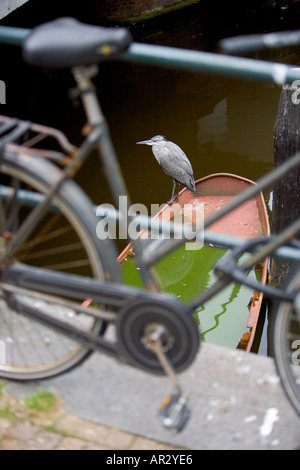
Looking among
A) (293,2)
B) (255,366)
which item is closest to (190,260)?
(255,366)

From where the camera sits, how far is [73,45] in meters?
1.62

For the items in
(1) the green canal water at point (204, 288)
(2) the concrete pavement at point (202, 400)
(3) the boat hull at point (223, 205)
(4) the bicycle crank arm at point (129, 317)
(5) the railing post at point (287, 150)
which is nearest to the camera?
(4) the bicycle crank arm at point (129, 317)

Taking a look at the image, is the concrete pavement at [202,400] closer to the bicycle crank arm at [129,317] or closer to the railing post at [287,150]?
the bicycle crank arm at [129,317]

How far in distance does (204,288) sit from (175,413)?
12.7 feet

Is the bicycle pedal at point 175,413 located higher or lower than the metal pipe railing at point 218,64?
lower

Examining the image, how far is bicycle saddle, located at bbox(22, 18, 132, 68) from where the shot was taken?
1.62 m

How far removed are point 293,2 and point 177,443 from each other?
52.9ft

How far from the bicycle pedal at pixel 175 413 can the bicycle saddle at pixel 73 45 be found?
3.63 ft

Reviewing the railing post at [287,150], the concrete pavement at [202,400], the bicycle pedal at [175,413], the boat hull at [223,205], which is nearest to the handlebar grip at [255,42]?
the bicycle pedal at [175,413]

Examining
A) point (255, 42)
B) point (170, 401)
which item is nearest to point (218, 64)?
point (255, 42)

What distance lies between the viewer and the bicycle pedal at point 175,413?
72.8 inches

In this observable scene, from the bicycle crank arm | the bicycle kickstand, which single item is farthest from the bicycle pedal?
the bicycle crank arm

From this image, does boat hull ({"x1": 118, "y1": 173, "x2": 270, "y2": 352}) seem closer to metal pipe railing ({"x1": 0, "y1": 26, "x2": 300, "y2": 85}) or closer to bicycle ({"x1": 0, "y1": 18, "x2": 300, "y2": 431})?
bicycle ({"x1": 0, "y1": 18, "x2": 300, "y2": 431})
